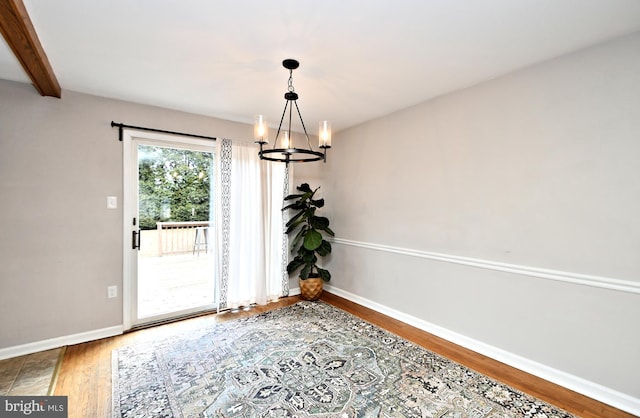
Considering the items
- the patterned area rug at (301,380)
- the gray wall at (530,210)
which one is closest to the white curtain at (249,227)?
the patterned area rug at (301,380)

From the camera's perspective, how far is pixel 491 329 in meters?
→ 2.56

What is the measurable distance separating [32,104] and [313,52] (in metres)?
2.68

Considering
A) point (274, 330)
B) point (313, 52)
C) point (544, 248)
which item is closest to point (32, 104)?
point (313, 52)

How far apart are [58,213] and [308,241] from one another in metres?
2.70

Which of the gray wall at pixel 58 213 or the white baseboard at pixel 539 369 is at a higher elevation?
the gray wall at pixel 58 213

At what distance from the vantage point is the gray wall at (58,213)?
2.55 metres

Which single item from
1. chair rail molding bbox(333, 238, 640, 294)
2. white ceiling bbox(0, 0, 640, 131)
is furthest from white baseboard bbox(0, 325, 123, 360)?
chair rail molding bbox(333, 238, 640, 294)

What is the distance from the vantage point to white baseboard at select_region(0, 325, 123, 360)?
253 centimetres

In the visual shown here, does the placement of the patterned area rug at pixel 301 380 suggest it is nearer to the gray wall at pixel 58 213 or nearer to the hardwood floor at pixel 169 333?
the hardwood floor at pixel 169 333

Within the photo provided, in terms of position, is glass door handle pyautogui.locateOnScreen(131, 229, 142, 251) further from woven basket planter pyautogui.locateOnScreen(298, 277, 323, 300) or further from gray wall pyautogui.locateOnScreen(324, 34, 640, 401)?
gray wall pyautogui.locateOnScreen(324, 34, 640, 401)

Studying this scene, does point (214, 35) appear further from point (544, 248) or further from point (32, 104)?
point (544, 248)

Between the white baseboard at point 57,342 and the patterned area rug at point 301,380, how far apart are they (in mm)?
468

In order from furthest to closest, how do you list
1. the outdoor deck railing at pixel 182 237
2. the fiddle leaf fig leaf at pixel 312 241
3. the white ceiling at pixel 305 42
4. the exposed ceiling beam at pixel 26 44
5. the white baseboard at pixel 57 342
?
the fiddle leaf fig leaf at pixel 312 241 < the outdoor deck railing at pixel 182 237 < the white baseboard at pixel 57 342 < the white ceiling at pixel 305 42 < the exposed ceiling beam at pixel 26 44

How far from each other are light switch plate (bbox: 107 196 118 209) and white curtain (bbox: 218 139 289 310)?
107cm
